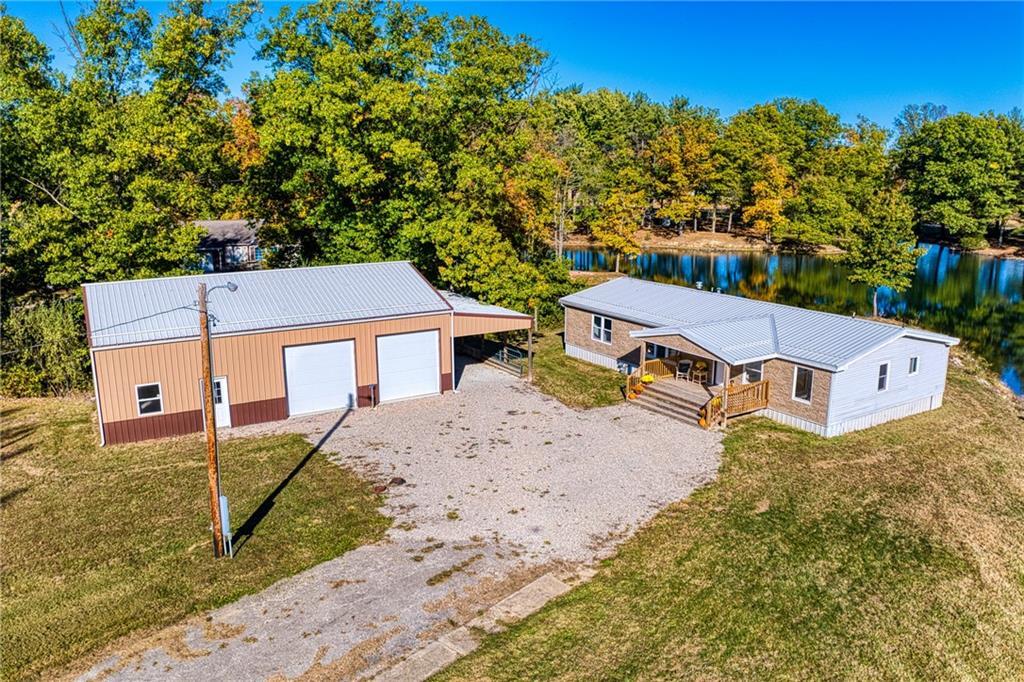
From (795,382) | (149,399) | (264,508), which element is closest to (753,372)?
(795,382)

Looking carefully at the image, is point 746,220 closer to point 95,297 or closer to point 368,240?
point 368,240

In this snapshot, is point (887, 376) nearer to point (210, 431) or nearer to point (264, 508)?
point (264, 508)

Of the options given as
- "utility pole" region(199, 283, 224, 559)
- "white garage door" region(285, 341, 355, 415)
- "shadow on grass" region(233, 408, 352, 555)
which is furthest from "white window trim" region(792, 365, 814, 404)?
"utility pole" region(199, 283, 224, 559)

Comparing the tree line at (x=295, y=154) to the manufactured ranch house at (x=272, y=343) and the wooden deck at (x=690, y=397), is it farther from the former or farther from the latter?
the wooden deck at (x=690, y=397)

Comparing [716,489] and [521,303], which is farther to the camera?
[521,303]

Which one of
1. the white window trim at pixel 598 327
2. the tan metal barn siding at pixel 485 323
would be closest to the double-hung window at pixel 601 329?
the white window trim at pixel 598 327

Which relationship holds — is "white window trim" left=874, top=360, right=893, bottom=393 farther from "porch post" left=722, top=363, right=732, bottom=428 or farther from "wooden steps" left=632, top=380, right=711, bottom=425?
"wooden steps" left=632, top=380, right=711, bottom=425

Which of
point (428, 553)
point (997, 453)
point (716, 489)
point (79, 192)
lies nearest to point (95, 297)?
point (79, 192)
